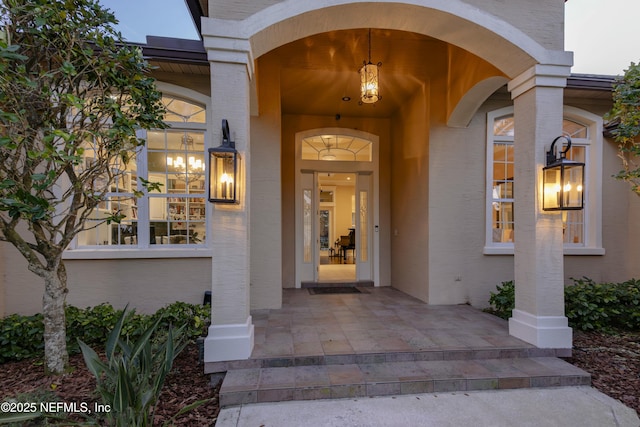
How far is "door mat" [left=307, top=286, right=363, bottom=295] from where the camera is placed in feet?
17.7

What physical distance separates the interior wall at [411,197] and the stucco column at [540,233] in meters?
1.50

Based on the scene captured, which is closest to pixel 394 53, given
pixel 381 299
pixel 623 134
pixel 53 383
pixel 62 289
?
pixel 623 134

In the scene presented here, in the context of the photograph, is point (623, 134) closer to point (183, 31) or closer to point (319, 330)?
point (319, 330)

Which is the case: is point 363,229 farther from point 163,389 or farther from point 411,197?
point 163,389

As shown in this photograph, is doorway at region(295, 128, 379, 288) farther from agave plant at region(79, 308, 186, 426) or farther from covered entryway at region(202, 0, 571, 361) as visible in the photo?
agave plant at region(79, 308, 186, 426)

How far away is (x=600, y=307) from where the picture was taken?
3873 mm

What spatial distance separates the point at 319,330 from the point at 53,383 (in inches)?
95.7

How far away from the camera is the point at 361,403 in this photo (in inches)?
94.5

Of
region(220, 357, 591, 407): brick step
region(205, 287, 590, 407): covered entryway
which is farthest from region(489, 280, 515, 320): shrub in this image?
region(220, 357, 591, 407): brick step

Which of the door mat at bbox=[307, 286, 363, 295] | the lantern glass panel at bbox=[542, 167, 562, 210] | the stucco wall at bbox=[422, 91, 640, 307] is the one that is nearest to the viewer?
the lantern glass panel at bbox=[542, 167, 562, 210]

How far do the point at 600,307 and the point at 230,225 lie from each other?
4.76 m

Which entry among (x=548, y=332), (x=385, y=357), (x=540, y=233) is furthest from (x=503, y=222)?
(x=385, y=357)

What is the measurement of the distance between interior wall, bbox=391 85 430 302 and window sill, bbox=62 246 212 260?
3.28 m

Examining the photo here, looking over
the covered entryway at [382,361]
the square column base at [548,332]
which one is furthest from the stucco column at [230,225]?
the square column base at [548,332]
